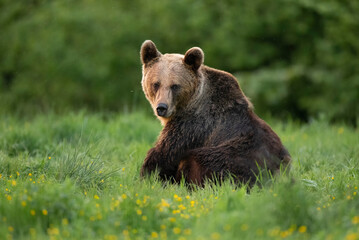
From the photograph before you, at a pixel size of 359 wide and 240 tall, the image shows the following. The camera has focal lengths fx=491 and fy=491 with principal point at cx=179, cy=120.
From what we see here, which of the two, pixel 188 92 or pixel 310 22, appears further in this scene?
pixel 310 22

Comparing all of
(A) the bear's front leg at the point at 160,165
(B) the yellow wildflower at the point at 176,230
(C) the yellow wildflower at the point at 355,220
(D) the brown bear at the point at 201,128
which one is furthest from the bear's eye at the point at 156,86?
(C) the yellow wildflower at the point at 355,220

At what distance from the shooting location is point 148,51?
586cm

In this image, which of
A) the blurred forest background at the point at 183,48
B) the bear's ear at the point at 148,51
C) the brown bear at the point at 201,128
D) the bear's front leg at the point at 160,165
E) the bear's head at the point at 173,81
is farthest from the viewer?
the blurred forest background at the point at 183,48

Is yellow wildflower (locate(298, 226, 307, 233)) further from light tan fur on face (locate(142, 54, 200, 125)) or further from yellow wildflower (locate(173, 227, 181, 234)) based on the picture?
light tan fur on face (locate(142, 54, 200, 125))

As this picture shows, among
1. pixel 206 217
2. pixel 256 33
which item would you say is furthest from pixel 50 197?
pixel 256 33

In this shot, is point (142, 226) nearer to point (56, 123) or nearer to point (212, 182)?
point (212, 182)

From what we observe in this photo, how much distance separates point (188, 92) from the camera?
18.2 feet

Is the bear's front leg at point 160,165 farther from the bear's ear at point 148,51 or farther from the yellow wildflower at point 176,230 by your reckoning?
the yellow wildflower at point 176,230

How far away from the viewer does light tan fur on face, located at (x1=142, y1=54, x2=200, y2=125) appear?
548 cm

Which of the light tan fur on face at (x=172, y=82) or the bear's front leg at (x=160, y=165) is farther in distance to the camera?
the light tan fur on face at (x=172, y=82)

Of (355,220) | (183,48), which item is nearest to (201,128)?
(355,220)

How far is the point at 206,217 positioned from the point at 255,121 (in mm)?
1755

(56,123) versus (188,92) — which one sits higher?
(188,92)

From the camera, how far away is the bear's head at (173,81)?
545 cm
